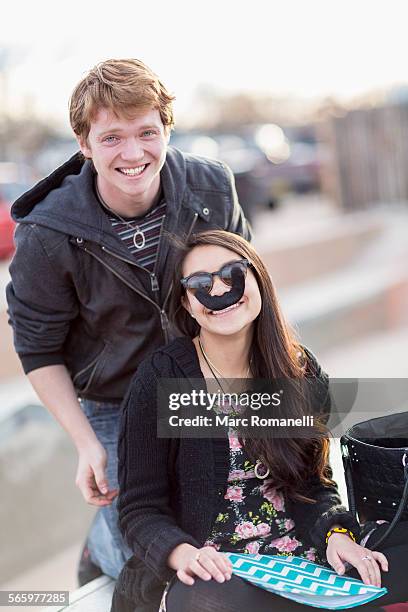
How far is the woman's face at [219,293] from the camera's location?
216cm

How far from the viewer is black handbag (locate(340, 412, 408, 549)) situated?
6.94 feet

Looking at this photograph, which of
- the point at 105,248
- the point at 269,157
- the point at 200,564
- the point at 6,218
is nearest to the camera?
the point at 200,564

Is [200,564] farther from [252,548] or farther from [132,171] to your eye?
[132,171]

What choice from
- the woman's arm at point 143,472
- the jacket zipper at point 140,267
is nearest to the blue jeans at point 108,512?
the jacket zipper at point 140,267

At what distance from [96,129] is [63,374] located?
0.74 meters

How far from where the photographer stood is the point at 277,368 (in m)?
2.24

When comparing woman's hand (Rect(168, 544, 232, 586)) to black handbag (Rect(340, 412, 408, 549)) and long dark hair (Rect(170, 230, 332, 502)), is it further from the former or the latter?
black handbag (Rect(340, 412, 408, 549))

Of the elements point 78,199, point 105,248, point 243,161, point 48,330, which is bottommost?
point 48,330

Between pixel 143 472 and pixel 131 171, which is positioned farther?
pixel 131 171

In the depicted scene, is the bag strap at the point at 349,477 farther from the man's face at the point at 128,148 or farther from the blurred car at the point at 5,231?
the blurred car at the point at 5,231

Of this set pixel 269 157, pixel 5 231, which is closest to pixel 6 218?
pixel 5 231

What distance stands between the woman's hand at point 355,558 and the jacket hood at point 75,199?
105 centimetres

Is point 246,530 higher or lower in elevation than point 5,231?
lower

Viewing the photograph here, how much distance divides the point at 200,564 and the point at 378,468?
53 centimetres
